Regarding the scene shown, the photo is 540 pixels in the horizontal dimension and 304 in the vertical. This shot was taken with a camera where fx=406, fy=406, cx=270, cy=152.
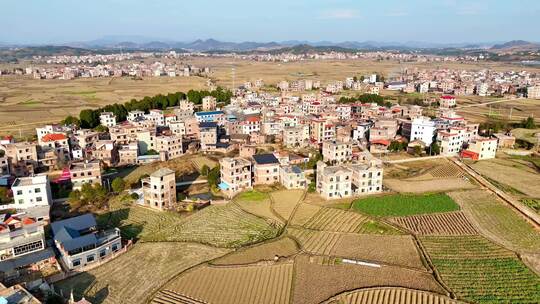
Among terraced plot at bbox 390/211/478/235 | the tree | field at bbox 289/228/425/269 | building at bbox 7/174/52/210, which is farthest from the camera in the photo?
the tree

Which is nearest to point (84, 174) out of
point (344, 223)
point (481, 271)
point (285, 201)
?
point (285, 201)

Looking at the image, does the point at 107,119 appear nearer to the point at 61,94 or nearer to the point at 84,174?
the point at 84,174

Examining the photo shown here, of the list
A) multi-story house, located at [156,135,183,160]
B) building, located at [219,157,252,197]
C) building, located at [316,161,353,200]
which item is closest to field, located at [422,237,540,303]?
building, located at [316,161,353,200]

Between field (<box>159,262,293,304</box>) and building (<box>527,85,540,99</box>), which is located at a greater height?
building (<box>527,85,540,99</box>)

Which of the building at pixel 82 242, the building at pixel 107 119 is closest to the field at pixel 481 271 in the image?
the building at pixel 82 242

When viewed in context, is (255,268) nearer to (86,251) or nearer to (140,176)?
(86,251)

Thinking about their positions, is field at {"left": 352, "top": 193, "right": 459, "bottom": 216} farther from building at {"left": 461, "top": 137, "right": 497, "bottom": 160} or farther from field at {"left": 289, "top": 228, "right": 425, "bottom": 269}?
building at {"left": 461, "top": 137, "right": 497, "bottom": 160}

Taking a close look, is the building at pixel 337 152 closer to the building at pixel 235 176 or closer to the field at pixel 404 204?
the field at pixel 404 204
